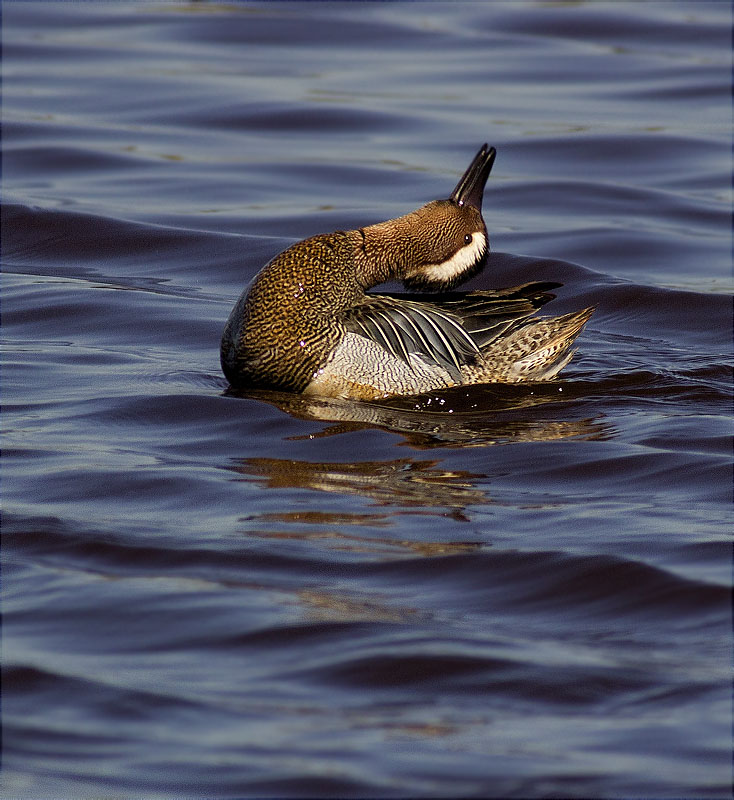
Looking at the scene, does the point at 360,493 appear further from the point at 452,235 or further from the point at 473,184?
the point at 473,184

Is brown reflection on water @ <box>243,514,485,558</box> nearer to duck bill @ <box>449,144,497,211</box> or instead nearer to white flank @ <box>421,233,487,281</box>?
white flank @ <box>421,233,487,281</box>

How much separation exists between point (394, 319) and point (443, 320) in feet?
1.11

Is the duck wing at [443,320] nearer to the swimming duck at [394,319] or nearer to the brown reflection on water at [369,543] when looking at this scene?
the swimming duck at [394,319]

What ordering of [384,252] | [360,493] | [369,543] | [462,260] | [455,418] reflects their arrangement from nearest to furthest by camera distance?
1. [369,543]
2. [360,493]
3. [455,418]
4. [384,252]
5. [462,260]

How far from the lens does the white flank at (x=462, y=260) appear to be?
27.7 ft

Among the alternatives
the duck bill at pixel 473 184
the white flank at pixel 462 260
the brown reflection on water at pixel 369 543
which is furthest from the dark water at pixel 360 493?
the duck bill at pixel 473 184

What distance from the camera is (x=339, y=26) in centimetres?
1864

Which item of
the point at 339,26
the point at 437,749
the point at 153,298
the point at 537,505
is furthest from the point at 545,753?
the point at 339,26

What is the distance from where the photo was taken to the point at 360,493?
663cm

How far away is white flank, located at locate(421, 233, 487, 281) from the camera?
8438mm

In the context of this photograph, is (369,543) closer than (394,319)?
Yes

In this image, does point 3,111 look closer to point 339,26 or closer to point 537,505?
point 339,26

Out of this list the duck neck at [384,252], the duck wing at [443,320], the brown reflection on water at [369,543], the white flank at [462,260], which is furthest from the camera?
the white flank at [462,260]

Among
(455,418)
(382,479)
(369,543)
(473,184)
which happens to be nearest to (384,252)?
(473,184)
